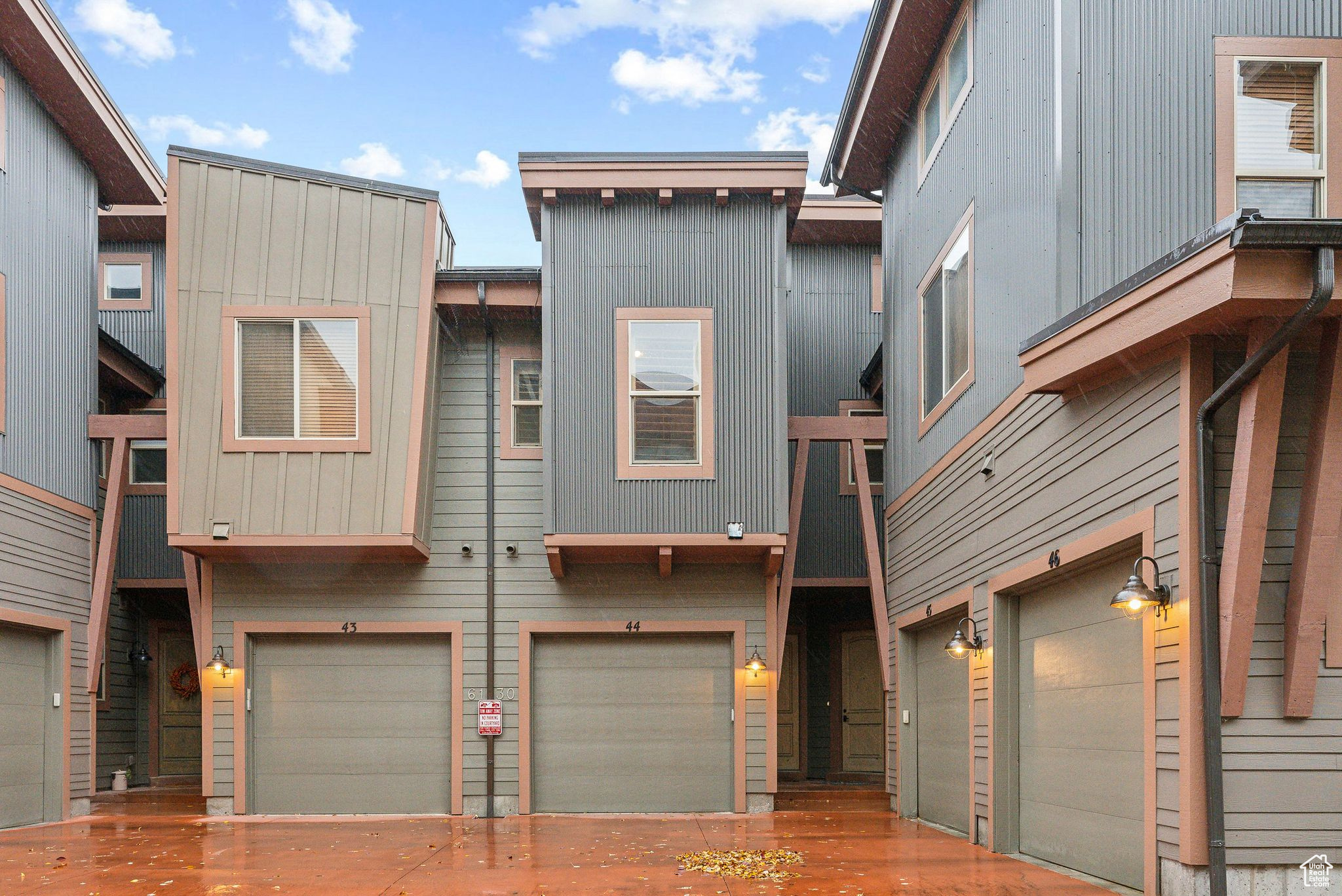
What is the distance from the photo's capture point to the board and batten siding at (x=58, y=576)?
1166 centimetres

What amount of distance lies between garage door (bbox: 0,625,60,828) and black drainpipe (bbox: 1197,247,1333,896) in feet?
34.4

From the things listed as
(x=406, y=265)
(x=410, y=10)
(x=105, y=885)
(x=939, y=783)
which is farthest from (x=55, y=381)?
(x=410, y=10)

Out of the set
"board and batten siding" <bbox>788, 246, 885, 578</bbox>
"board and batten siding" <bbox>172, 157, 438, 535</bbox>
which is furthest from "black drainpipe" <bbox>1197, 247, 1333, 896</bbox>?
"board and batten siding" <bbox>788, 246, 885, 578</bbox>

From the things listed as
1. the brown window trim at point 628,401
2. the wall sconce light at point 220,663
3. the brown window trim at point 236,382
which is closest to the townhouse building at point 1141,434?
the brown window trim at point 628,401

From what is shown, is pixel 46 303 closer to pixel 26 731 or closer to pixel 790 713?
pixel 26 731

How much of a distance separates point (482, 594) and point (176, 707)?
6.63 m

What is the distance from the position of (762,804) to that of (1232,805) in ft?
24.6

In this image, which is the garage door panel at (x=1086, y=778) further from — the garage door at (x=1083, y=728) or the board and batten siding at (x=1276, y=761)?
the board and batten siding at (x=1276, y=761)

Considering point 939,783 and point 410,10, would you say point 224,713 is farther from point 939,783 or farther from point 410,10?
point 410,10

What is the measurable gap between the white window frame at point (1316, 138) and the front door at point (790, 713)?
11.1 metres

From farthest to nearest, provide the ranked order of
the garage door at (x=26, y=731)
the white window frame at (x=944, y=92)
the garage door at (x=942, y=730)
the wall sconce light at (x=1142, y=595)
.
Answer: the garage door at (x=26, y=731) < the garage door at (x=942, y=730) < the white window frame at (x=944, y=92) < the wall sconce light at (x=1142, y=595)

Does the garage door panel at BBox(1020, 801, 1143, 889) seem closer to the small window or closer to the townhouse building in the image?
the townhouse building

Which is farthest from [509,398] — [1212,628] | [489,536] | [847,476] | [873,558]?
[1212,628]

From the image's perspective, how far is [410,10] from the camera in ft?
219
